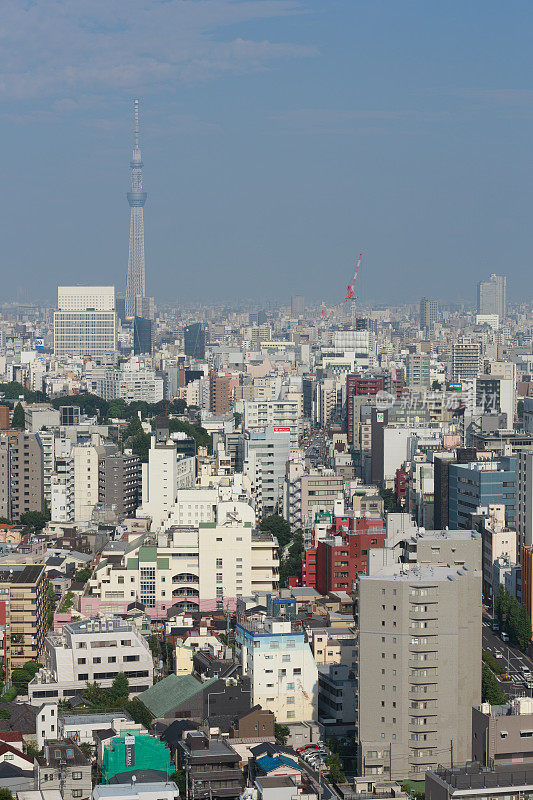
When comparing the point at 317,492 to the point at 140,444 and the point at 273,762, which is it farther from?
the point at 273,762

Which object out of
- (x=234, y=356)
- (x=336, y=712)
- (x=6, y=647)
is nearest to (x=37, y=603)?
(x=6, y=647)

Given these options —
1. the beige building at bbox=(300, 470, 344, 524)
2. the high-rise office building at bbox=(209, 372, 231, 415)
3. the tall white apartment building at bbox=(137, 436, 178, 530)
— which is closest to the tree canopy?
the beige building at bbox=(300, 470, 344, 524)

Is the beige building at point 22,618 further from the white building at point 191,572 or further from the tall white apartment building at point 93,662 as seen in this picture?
the white building at point 191,572

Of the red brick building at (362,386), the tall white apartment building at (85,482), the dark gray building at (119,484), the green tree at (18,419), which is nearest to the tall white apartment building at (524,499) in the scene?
the dark gray building at (119,484)

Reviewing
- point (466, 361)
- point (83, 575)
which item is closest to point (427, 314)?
point (466, 361)

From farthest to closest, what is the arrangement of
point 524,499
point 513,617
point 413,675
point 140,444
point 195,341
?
point 195,341, point 140,444, point 524,499, point 513,617, point 413,675

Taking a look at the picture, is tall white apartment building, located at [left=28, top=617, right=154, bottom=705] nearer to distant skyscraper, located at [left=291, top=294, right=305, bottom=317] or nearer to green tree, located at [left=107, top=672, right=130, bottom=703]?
green tree, located at [left=107, top=672, right=130, bottom=703]
